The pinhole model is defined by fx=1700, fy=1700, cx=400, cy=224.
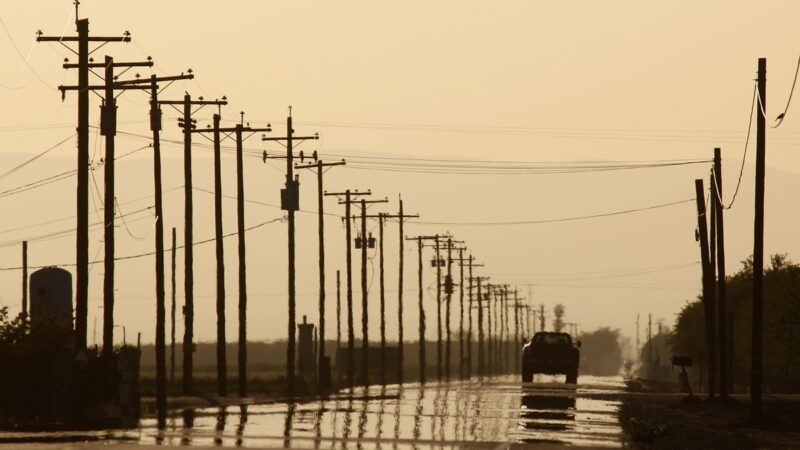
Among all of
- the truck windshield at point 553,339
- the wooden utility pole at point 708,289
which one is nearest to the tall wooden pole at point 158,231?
the wooden utility pole at point 708,289

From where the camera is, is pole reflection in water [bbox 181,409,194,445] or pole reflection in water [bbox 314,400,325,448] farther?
pole reflection in water [bbox 181,409,194,445]

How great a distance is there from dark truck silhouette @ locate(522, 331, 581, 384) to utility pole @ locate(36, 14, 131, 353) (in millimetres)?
30618

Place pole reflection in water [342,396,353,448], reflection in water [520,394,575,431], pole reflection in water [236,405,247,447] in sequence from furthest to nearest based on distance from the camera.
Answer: reflection in water [520,394,575,431], pole reflection in water [342,396,353,448], pole reflection in water [236,405,247,447]

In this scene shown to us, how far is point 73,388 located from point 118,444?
1256 cm

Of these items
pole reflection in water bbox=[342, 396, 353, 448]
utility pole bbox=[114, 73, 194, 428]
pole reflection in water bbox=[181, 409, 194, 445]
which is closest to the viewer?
pole reflection in water bbox=[181, 409, 194, 445]

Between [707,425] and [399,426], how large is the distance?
352 inches

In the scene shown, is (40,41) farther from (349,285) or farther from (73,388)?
(349,285)

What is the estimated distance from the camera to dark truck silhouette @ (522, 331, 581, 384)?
238 feet

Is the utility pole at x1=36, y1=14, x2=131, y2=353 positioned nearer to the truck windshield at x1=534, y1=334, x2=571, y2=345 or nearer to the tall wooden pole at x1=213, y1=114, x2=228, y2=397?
the tall wooden pole at x1=213, y1=114, x2=228, y2=397

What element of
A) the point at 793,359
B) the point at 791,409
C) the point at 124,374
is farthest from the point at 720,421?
the point at 793,359

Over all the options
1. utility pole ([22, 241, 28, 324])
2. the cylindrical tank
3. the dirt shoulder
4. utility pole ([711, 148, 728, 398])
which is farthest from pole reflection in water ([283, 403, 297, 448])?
utility pole ([22, 241, 28, 324])

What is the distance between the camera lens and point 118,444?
2852cm

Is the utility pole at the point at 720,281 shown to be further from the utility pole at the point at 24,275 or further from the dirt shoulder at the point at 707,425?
the utility pole at the point at 24,275

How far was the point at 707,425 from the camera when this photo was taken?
4034 cm
